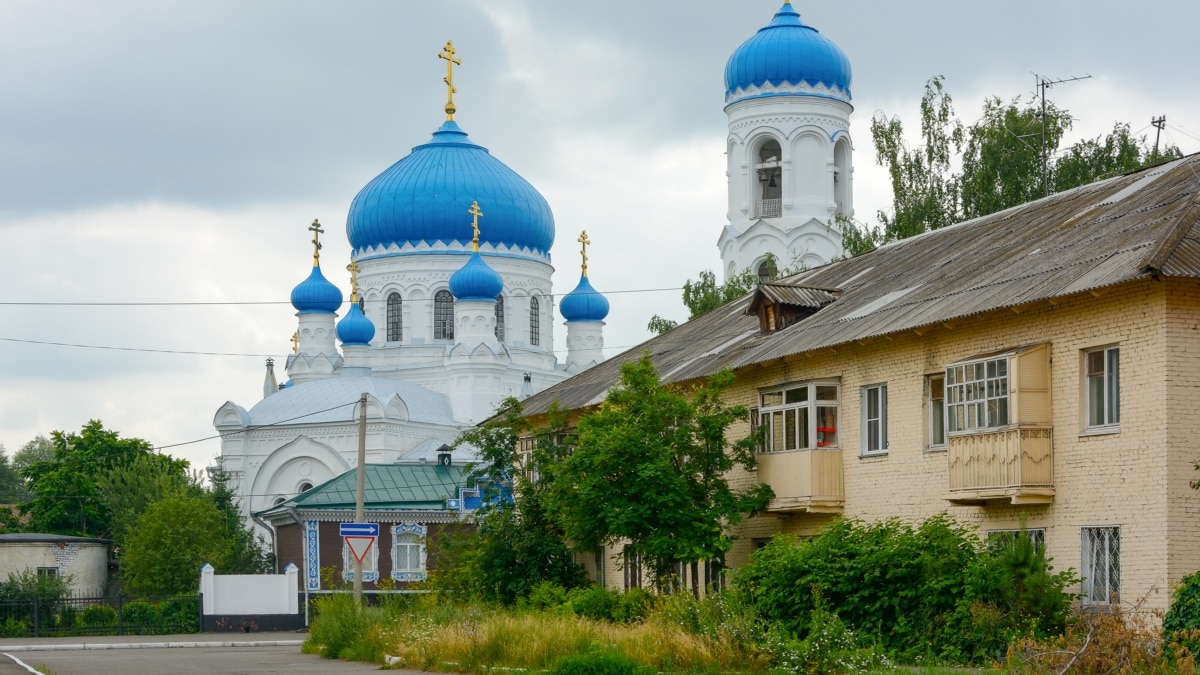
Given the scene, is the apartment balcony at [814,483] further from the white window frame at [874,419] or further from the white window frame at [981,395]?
the white window frame at [981,395]

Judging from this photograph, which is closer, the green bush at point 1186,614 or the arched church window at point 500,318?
the green bush at point 1186,614

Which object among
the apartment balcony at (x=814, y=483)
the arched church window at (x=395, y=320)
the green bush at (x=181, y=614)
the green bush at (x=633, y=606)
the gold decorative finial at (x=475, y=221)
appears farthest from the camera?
the arched church window at (x=395, y=320)

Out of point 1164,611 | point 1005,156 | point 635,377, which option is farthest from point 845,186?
point 1164,611

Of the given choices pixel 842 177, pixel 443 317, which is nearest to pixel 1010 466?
pixel 842 177

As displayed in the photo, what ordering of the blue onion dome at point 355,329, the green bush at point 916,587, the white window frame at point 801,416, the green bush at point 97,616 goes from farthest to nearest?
the blue onion dome at point 355,329, the green bush at point 97,616, the white window frame at point 801,416, the green bush at point 916,587

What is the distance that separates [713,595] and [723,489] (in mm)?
4634

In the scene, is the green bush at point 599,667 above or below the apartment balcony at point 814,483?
below

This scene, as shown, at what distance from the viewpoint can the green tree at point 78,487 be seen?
196ft

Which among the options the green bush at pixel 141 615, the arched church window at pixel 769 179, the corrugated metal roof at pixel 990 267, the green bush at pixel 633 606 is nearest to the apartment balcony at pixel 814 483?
the corrugated metal roof at pixel 990 267

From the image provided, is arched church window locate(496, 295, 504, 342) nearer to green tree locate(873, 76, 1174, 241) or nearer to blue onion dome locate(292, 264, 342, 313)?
blue onion dome locate(292, 264, 342, 313)

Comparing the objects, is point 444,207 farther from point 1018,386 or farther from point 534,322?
point 1018,386

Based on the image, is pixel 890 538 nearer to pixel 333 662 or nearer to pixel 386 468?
pixel 333 662

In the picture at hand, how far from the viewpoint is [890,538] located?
768 inches

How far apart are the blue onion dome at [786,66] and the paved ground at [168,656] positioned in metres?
23.6
